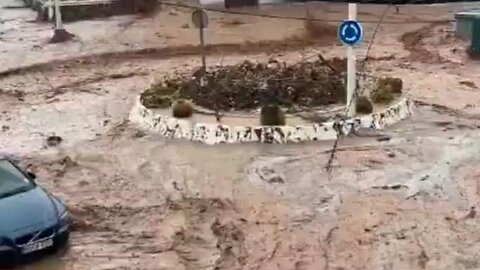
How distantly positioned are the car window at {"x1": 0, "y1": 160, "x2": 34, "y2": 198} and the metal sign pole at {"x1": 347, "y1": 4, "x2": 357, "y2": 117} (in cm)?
645

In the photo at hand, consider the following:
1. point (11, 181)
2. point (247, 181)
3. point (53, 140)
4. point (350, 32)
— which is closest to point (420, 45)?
point (350, 32)

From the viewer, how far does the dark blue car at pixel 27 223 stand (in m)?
10.8

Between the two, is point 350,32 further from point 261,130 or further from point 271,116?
point 261,130

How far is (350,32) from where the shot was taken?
15.8 meters

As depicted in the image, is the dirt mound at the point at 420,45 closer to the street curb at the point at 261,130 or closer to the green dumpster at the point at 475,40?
the green dumpster at the point at 475,40

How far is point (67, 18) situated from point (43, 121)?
13247 millimetres

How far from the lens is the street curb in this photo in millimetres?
16172

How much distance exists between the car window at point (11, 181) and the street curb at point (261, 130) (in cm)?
468

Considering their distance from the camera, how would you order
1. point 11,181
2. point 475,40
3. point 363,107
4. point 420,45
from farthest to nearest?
1. point 420,45
2. point 475,40
3. point 363,107
4. point 11,181

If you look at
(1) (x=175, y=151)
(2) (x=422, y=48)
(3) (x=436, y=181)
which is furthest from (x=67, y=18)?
(3) (x=436, y=181)

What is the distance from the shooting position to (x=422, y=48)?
24.7 meters

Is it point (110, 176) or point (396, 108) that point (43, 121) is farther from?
point (396, 108)

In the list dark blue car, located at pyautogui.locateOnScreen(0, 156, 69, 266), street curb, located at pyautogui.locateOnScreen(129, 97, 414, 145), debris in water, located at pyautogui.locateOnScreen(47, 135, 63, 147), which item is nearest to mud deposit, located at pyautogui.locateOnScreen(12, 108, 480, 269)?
street curb, located at pyautogui.locateOnScreen(129, 97, 414, 145)

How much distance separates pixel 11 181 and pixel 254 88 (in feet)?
21.8
